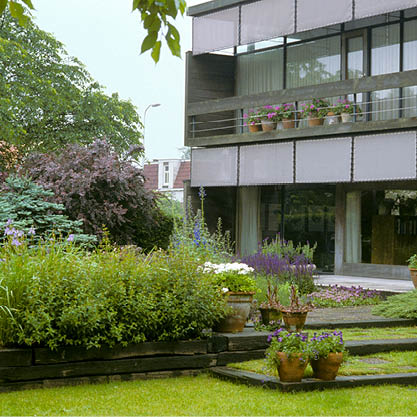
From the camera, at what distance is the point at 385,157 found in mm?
19172

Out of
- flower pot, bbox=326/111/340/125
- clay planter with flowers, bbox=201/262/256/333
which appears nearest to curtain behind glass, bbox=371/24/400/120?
flower pot, bbox=326/111/340/125

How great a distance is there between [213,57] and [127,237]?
9277 millimetres

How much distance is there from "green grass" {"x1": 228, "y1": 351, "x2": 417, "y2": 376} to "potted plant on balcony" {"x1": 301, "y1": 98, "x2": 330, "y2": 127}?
12582mm

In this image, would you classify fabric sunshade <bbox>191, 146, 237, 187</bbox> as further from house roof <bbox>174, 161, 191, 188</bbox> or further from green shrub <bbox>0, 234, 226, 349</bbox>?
house roof <bbox>174, 161, 191, 188</bbox>

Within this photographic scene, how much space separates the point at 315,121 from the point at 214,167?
13.4 feet

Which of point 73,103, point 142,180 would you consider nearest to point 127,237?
point 142,180

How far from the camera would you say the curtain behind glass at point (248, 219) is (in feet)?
82.2

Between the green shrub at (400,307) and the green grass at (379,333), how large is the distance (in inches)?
20.7

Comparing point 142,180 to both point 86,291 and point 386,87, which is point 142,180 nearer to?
point 386,87

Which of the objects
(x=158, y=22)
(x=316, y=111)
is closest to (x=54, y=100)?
(x=316, y=111)

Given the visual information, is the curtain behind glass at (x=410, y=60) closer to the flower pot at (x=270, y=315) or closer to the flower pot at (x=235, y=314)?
the flower pot at (x=270, y=315)

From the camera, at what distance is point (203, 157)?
2442 cm

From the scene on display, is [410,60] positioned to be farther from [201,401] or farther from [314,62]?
[201,401]

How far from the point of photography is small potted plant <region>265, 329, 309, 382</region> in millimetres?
7555
